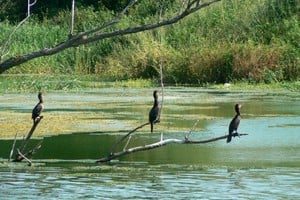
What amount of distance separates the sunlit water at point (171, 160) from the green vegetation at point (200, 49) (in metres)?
4.52

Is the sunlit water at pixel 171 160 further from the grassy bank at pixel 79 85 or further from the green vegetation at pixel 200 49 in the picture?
the green vegetation at pixel 200 49

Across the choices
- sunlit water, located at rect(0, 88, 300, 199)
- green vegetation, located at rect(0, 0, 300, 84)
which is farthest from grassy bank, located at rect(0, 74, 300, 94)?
sunlit water, located at rect(0, 88, 300, 199)

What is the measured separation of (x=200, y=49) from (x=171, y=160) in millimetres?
12036

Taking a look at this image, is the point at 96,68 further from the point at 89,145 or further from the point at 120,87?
the point at 89,145

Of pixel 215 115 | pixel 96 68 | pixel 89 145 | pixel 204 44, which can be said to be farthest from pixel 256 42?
Result: pixel 89 145

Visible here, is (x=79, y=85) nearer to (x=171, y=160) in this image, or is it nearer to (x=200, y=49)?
(x=200, y=49)

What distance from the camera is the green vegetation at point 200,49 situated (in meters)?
20.5

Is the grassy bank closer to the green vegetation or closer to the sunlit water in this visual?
the green vegetation

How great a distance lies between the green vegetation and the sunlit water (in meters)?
4.52

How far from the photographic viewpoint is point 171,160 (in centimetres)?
992

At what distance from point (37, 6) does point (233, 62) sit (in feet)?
53.6

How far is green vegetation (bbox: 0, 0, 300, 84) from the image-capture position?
20516mm

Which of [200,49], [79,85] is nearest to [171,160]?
[79,85]

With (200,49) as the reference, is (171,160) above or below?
below
